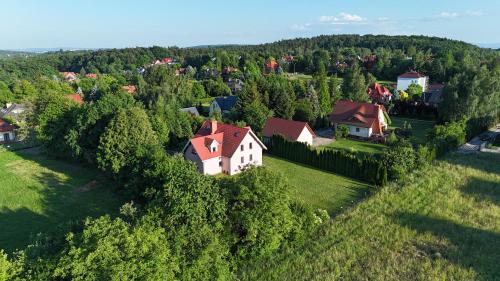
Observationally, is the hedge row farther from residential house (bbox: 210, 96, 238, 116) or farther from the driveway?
residential house (bbox: 210, 96, 238, 116)

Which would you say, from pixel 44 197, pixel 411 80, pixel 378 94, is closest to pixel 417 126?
pixel 378 94

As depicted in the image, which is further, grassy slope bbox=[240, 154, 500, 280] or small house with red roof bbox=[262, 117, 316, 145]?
small house with red roof bbox=[262, 117, 316, 145]

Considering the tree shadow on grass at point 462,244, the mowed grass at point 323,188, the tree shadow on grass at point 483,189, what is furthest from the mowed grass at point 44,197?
the tree shadow on grass at point 483,189

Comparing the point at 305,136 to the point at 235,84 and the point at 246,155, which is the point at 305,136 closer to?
the point at 246,155

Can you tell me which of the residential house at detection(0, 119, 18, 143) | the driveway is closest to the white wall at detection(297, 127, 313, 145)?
the driveway

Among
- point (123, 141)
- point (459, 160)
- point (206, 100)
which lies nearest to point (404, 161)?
point (459, 160)

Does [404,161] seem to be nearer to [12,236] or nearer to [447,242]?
[447,242]
